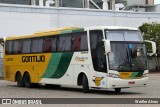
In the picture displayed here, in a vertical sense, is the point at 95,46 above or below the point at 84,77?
above

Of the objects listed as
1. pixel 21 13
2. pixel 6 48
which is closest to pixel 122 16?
pixel 21 13

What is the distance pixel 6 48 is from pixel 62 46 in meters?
7.20

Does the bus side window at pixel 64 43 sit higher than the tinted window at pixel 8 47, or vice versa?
the bus side window at pixel 64 43

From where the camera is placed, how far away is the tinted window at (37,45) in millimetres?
26031

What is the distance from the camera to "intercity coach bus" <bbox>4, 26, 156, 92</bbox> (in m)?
20.8

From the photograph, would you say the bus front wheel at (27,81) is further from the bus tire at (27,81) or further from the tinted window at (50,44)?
the tinted window at (50,44)

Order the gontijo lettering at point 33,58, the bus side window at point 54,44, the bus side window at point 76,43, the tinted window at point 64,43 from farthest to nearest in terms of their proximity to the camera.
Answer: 1. the gontijo lettering at point 33,58
2. the bus side window at point 54,44
3. the tinted window at point 64,43
4. the bus side window at point 76,43

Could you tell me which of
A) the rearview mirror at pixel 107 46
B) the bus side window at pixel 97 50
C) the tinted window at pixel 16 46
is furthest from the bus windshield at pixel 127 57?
the tinted window at pixel 16 46

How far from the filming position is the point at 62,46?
24.1 metres

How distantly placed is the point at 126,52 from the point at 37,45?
707 centimetres

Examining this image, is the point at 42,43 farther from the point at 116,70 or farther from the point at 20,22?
the point at 20,22

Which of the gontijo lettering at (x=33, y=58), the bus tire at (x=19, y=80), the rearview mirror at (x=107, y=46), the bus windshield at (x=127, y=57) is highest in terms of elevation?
the rearview mirror at (x=107, y=46)

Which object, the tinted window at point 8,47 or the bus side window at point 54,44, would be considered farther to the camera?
the tinted window at point 8,47

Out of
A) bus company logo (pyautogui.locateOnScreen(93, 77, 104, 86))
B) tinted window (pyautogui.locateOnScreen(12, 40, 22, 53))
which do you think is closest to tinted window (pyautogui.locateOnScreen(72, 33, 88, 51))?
bus company logo (pyautogui.locateOnScreen(93, 77, 104, 86))
